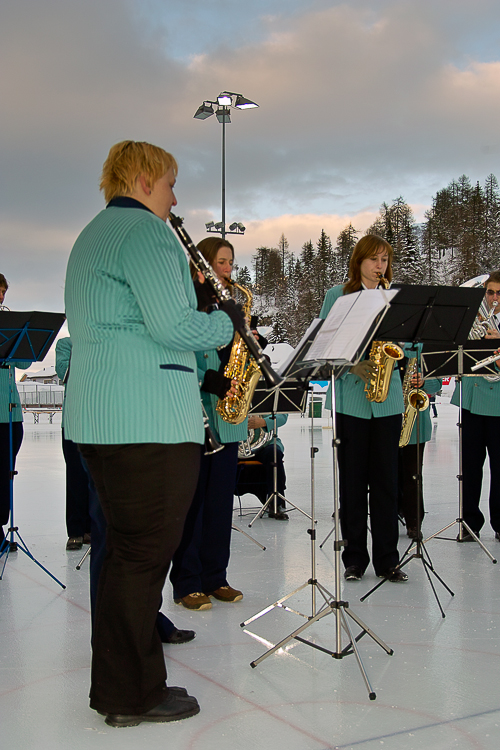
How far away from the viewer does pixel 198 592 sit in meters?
3.66

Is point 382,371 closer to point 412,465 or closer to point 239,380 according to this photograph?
point 239,380

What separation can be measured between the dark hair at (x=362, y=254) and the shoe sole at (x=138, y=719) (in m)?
2.58

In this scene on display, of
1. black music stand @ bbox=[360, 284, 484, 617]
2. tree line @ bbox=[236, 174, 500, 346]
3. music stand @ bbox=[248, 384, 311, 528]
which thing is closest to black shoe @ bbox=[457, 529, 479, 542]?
music stand @ bbox=[248, 384, 311, 528]

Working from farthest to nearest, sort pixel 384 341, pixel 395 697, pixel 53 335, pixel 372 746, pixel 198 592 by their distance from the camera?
pixel 53 335 → pixel 384 341 → pixel 198 592 → pixel 395 697 → pixel 372 746

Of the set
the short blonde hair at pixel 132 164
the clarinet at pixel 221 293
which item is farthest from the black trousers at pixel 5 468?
the short blonde hair at pixel 132 164

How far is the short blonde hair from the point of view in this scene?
2316 millimetres

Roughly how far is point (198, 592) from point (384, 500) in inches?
48.9

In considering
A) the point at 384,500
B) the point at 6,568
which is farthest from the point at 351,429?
the point at 6,568

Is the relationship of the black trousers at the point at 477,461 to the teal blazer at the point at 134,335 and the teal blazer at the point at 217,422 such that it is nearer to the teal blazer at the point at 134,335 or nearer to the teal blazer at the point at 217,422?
the teal blazer at the point at 217,422

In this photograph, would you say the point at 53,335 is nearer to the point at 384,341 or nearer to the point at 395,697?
the point at 384,341

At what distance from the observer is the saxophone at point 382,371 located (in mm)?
3895

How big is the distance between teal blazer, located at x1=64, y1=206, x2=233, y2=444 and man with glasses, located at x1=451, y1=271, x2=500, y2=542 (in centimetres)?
353

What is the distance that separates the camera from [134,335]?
2168 mm

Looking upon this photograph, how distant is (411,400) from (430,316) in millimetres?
1263
